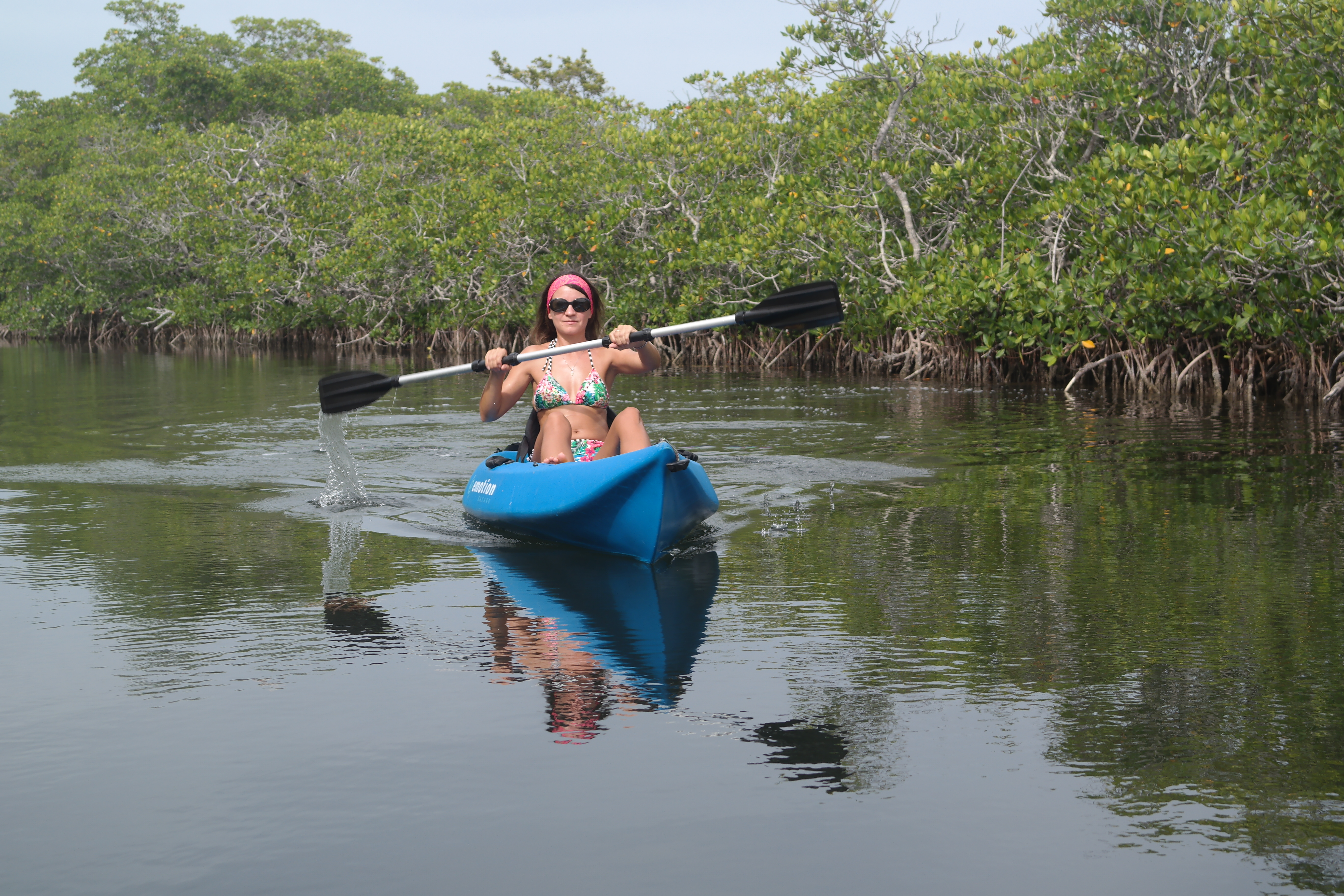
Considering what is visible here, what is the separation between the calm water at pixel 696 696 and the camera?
8.79ft

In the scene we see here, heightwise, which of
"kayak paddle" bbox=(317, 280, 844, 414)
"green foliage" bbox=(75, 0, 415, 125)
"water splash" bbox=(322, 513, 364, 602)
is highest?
"green foliage" bbox=(75, 0, 415, 125)

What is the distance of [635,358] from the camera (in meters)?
7.09

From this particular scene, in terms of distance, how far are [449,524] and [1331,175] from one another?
28.2ft

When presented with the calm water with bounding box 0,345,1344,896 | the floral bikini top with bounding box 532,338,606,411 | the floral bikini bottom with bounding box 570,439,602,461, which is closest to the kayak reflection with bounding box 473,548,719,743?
the calm water with bounding box 0,345,1344,896

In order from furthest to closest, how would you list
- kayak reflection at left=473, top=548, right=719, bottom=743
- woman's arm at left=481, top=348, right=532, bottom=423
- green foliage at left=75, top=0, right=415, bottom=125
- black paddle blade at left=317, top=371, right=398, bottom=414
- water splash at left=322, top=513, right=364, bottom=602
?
green foliage at left=75, top=0, right=415, bottom=125 < black paddle blade at left=317, top=371, right=398, bottom=414 < woman's arm at left=481, top=348, right=532, bottom=423 < water splash at left=322, top=513, right=364, bottom=602 < kayak reflection at left=473, top=548, right=719, bottom=743

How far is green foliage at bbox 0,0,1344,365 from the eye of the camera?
12617mm

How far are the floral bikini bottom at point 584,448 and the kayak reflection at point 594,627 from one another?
0.52 metres

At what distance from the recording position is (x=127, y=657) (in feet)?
13.9

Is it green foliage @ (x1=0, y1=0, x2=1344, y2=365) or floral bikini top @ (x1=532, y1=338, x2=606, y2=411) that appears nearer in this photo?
floral bikini top @ (x1=532, y1=338, x2=606, y2=411)

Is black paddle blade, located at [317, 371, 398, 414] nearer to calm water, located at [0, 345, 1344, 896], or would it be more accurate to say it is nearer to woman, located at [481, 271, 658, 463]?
calm water, located at [0, 345, 1344, 896]

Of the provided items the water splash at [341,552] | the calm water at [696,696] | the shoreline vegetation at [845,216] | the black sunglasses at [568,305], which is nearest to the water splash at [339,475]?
the calm water at [696,696]

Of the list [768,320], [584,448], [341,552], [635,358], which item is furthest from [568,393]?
[341,552]

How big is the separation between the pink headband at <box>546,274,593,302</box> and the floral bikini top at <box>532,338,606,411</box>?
35cm

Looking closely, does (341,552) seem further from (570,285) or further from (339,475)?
(339,475)
